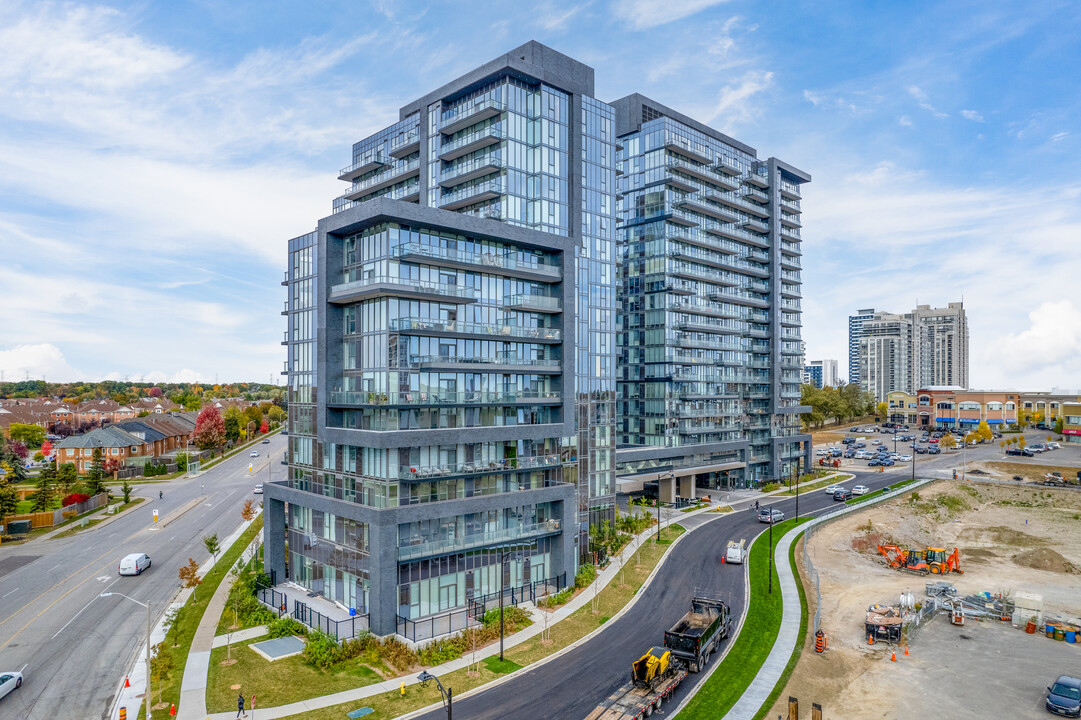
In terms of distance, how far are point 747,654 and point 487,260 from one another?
3248 cm

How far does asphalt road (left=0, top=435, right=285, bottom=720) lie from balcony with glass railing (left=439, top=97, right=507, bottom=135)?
1882 inches

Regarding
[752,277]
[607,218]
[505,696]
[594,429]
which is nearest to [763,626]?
[505,696]

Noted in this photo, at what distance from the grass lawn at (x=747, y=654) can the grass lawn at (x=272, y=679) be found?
716 inches

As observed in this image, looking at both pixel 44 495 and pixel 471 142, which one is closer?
pixel 471 142

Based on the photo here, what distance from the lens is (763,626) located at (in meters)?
44.2

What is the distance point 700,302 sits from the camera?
95.3 meters

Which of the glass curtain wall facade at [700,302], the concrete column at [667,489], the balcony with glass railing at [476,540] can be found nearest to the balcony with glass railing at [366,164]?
the glass curtain wall facade at [700,302]

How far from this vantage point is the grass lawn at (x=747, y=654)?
109ft

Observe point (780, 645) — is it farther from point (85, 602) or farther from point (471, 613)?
point (85, 602)

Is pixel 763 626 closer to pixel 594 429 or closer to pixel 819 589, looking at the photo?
pixel 819 589

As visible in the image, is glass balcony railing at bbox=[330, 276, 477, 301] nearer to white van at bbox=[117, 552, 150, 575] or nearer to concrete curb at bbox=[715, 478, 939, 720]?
white van at bbox=[117, 552, 150, 575]

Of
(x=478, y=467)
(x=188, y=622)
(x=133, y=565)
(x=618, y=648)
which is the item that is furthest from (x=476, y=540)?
(x=133, y=565)

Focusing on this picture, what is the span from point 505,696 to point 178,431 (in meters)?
123

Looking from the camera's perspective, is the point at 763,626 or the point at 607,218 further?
the point at 607,218
